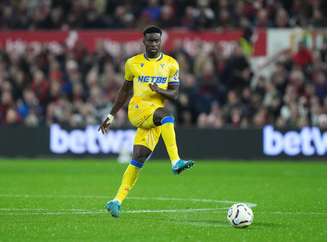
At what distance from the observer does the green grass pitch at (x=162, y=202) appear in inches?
425

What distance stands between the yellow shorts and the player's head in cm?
67

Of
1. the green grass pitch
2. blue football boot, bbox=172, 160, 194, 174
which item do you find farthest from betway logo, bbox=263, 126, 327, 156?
blue football boot, bbox=172, 160, 194, 174

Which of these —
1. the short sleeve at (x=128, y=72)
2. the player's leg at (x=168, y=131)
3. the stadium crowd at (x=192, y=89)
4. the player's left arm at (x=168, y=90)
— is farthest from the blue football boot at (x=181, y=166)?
the stadium crowd at (x=192, y=89)

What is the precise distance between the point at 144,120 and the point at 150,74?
0.62m

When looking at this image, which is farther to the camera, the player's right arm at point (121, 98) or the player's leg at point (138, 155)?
the player's right arm at point (121, 98)

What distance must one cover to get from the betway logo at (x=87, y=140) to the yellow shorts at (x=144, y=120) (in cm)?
1318

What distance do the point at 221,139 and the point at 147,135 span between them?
523 inches

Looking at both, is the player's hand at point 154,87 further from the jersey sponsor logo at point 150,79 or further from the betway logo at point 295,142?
the betway logo at point 295,142

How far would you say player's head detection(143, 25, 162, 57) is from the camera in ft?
40.4

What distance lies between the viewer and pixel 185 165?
39.0 ft

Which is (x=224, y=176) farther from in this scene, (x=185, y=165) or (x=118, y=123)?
(x=185, y=165)

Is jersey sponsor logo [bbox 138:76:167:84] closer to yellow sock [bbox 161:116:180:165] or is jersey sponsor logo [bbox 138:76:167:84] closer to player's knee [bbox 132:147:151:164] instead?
yellow sock [bbox 161:116:180:165]

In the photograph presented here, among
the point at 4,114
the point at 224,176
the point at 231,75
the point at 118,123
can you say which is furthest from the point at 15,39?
the point at 224,176

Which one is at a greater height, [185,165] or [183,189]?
[185,165]
